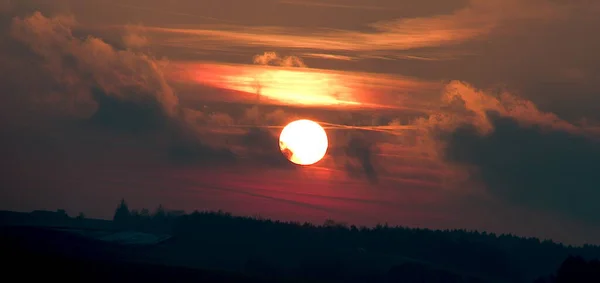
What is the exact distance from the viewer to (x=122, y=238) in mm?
176625

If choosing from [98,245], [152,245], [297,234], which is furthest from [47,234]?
[297,234]

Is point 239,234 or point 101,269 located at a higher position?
point 239,234

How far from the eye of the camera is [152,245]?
6708 inches

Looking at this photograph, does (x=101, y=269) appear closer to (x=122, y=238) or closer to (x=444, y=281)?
(x=444, y=281)

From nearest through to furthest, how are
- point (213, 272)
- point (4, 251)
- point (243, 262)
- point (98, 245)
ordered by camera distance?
A: point (4, 251) < point (213, 272) < point (98, 245) < point (243, 262)

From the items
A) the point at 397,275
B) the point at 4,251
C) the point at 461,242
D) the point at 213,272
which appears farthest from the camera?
the point at 461,242

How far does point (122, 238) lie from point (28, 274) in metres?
80.0

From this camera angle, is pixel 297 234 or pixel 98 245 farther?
pixel 297 234

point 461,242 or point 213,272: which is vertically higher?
point 461,242

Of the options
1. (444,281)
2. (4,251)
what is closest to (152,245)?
(444,281)

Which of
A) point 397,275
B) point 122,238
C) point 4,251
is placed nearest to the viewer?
point 4,251

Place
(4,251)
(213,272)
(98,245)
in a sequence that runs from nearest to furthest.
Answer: (4,251) → (213,272) → (98,245)

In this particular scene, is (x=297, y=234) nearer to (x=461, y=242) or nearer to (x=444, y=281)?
(x=461, y=242)

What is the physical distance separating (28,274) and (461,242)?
10831 cm
